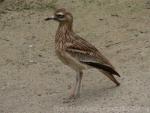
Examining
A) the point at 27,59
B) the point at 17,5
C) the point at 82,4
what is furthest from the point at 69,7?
the point at 27,59

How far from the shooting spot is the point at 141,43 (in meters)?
11.6

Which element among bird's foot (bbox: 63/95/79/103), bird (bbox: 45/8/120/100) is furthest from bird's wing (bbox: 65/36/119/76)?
bird's foot (bbox: 63/95/79/103)

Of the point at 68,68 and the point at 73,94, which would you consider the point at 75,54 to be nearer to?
the point at 73,94

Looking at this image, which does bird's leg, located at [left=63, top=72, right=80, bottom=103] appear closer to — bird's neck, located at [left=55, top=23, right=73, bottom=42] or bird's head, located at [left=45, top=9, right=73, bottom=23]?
bird's neck, located at [left=55, top=23, right=73, bottom=42]

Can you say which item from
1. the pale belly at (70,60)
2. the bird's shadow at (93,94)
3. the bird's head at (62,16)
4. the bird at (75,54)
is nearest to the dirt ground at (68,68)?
the bird's shadow at (93,94)

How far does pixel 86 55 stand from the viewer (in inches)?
A: 382

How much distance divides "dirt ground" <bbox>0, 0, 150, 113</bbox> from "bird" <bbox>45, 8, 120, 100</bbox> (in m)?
0.29

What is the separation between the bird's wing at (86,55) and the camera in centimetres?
961

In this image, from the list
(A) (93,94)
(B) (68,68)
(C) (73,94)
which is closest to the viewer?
(C) (73,94)

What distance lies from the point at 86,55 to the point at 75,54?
0.17m

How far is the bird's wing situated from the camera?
31.5 feet

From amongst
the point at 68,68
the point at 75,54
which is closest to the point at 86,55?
the point at 75,54

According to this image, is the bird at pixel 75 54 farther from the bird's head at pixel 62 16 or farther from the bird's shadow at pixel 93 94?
the bird's shadow at pixel 93 94

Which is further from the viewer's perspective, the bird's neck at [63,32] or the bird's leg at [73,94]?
the bird's neck at [63,32]
